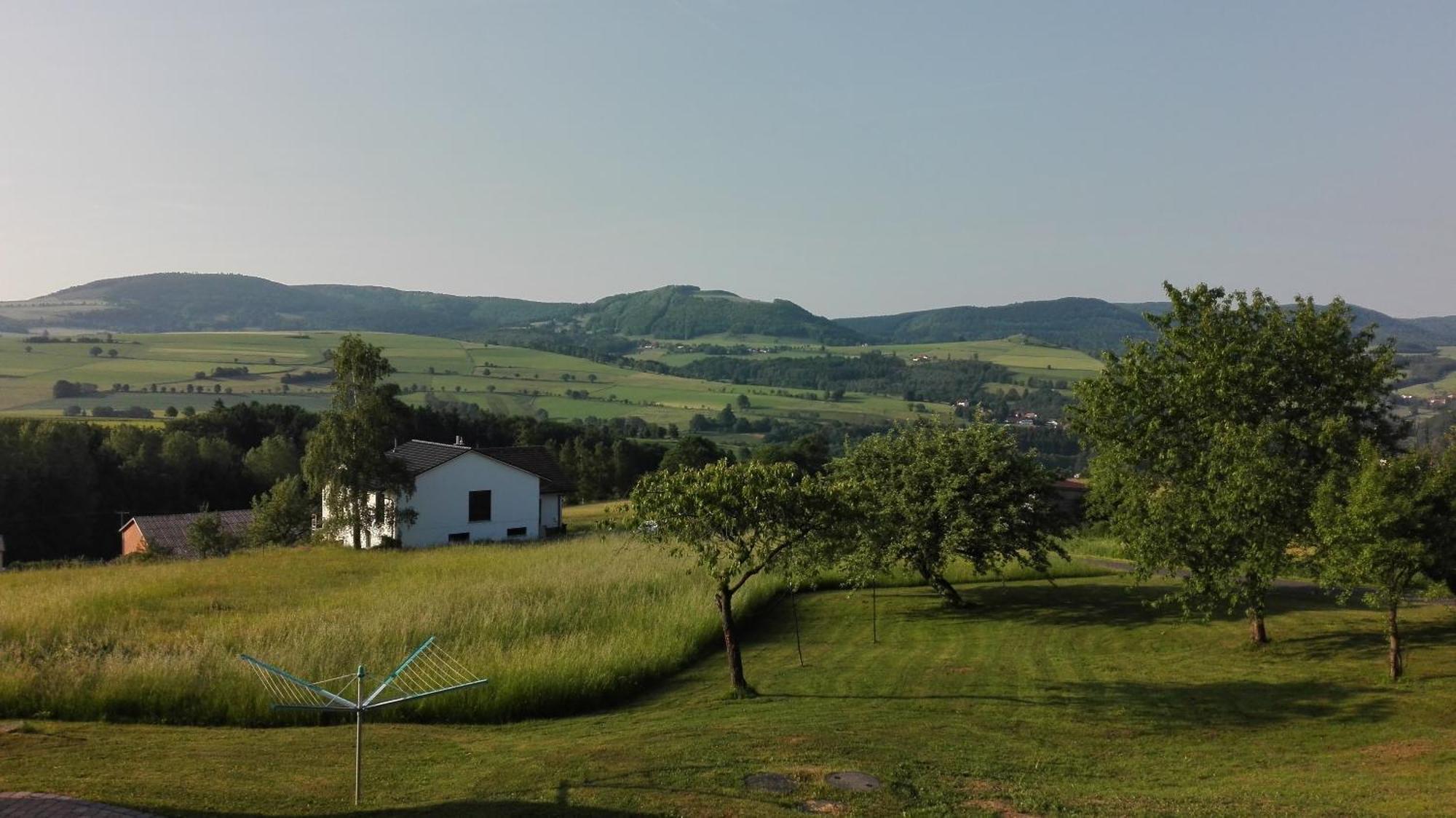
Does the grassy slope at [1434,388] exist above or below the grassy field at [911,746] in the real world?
above

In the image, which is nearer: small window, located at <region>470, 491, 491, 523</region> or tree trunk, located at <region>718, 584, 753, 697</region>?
tree trunk, located at <region>718, 584, 753, 697</region>

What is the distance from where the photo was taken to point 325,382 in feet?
425

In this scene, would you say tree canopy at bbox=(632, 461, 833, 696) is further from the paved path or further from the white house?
the white house

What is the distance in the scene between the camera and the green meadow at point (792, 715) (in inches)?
420

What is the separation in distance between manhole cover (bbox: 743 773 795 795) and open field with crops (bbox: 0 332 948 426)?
10162 cm

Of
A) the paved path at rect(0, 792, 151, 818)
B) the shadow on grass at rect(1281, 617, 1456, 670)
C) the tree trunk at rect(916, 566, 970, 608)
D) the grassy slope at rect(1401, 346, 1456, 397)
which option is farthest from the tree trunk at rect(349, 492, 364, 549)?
the grassy slope at rect(1401, 346, 1456, 397)

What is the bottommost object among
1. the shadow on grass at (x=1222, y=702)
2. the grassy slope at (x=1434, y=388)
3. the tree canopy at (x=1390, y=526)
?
the shadow on grass at (x=1222, y=702)

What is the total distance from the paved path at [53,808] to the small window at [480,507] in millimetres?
40618

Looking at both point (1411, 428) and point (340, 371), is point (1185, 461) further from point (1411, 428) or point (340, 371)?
point (340, 371)

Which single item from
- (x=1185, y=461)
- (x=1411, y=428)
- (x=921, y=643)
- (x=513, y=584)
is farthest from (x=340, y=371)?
(x=1411, y=428)

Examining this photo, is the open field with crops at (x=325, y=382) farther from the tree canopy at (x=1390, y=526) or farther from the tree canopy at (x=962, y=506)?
the tree canopy at (x=1390, y=526)

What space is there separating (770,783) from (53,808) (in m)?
6.97

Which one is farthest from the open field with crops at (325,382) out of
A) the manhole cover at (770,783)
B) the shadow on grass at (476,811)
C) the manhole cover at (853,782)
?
the manhole cover at (853,782)

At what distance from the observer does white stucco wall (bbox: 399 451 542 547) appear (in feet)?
156
